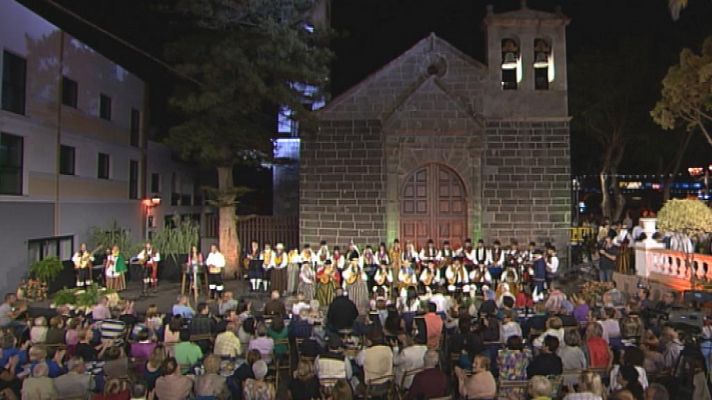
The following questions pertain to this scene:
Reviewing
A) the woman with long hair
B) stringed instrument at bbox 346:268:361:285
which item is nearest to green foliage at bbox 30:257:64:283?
stringed instrument at bbox 346:268:361:285

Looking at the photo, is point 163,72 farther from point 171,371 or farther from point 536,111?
point 171,371

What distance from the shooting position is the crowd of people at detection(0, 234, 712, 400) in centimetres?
687

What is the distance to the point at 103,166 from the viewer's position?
23.3 meters

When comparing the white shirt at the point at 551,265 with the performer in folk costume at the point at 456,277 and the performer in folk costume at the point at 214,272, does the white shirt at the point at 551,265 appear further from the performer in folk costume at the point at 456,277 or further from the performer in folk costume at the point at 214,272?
the performer in folk costume at the point at 214,272

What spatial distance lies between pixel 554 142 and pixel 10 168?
17032 millimetres

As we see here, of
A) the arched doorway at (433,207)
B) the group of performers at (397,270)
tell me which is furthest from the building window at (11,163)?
the arched doorway at (433,207)

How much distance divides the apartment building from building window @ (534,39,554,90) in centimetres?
1584

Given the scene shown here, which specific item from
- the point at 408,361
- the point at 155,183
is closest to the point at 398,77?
the point at 155,183

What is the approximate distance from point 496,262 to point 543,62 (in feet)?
25.8

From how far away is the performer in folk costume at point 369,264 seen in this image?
53.2 ft

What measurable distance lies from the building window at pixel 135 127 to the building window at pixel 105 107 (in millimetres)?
2231

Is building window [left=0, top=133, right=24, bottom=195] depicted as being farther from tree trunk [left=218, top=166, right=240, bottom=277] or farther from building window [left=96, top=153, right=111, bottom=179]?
tree trunk [left=218, top=166, right=240, bottom=277]

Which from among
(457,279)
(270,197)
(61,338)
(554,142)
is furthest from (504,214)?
(270,197)

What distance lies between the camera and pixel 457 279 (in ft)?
51.2
